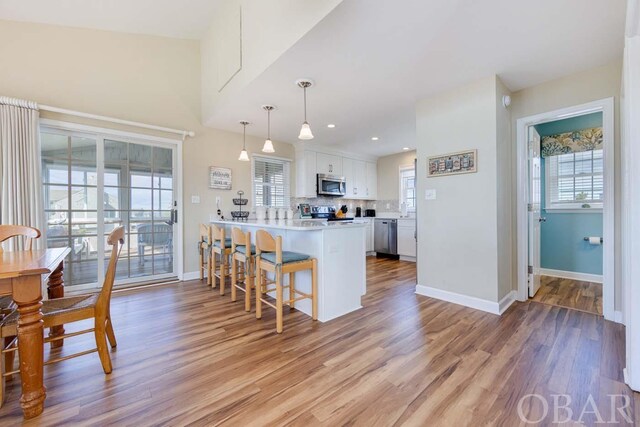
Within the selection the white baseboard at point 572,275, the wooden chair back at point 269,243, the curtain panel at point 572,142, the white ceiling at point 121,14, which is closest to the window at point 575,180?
the curtain panel at point 572,142

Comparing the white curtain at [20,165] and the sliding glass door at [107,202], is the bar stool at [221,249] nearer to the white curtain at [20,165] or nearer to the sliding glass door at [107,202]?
the sliding glass door at [107,202]

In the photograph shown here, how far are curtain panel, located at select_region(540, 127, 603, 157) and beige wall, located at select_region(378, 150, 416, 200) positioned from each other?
2.34 meters

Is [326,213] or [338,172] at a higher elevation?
[338,172]

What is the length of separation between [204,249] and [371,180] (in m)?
4.08

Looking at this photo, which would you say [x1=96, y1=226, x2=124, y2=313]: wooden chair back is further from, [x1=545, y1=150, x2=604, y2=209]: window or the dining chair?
[x1=545, y1=150, x2=604, y2=209]: window

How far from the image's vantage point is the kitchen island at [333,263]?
249 cm

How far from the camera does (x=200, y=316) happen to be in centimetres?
260

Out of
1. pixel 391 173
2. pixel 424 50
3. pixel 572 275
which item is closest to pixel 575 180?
pixel 572 275

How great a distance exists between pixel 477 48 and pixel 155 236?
425cm

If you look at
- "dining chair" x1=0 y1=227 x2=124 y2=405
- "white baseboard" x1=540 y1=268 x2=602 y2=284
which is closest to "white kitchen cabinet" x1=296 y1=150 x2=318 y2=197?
"dining chair" x1=0 y1=227 x2=124 y2=405

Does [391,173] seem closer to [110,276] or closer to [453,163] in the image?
[453,163]

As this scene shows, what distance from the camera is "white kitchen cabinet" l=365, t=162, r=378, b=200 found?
6418mm

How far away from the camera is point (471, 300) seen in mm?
2775

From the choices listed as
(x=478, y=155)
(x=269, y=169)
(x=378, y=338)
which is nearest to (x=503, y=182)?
(x=478, y=155)
